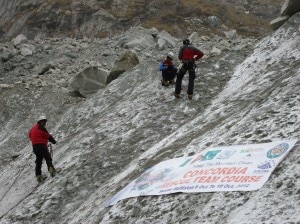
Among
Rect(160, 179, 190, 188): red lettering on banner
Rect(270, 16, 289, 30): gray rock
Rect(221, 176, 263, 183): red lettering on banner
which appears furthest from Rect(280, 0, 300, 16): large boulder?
Rect(221, 176, 263, 183): red lettering on banner

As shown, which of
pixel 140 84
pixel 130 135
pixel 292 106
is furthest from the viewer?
pixel 140 84

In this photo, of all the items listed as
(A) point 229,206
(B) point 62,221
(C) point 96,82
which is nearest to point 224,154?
(A) point 229,206

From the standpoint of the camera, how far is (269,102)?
12.0 metres

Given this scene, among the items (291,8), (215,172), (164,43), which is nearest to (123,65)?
(291,8)

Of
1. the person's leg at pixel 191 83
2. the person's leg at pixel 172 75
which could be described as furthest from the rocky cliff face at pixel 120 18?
the person's leg at pixel 191 83

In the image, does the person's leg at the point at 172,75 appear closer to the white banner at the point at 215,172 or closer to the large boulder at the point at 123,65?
the large boulder at the point at 123,65

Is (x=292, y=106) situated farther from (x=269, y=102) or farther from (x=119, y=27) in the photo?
(x=119, y=27)

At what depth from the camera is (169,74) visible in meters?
19.3

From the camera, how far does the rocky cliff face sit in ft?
253

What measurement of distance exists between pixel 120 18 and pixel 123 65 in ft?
190

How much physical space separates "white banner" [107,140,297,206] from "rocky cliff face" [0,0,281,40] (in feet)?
205

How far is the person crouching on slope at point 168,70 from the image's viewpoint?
19.1 metres

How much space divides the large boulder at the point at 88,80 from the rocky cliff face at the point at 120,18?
46.1 m

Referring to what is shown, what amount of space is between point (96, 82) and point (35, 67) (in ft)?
51.3
